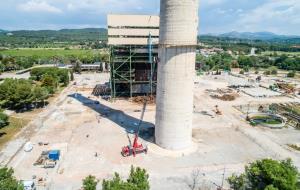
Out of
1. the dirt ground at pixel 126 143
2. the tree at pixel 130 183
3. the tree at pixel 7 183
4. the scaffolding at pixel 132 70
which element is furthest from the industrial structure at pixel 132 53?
the tree at pixel 7 183

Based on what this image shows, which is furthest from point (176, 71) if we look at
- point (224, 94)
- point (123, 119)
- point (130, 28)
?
point (224, 94)

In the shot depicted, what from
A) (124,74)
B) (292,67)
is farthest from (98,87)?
(292,67)

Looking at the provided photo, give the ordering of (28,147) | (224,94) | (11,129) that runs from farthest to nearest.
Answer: (224,94) → (11,129) → (28,147)

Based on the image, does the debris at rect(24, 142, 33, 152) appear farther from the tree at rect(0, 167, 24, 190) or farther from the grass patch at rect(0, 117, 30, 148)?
the tree at rect(0, 167, 24, 190)

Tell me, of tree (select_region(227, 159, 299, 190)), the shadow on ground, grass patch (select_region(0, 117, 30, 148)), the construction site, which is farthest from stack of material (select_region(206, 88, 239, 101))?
grass patch (select_region(0, 117, 30, 148))

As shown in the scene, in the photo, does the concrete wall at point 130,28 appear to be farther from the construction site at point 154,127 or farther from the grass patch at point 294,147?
the grass patch at point 294,147

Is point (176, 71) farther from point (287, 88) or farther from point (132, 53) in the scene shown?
point (287, 88)
